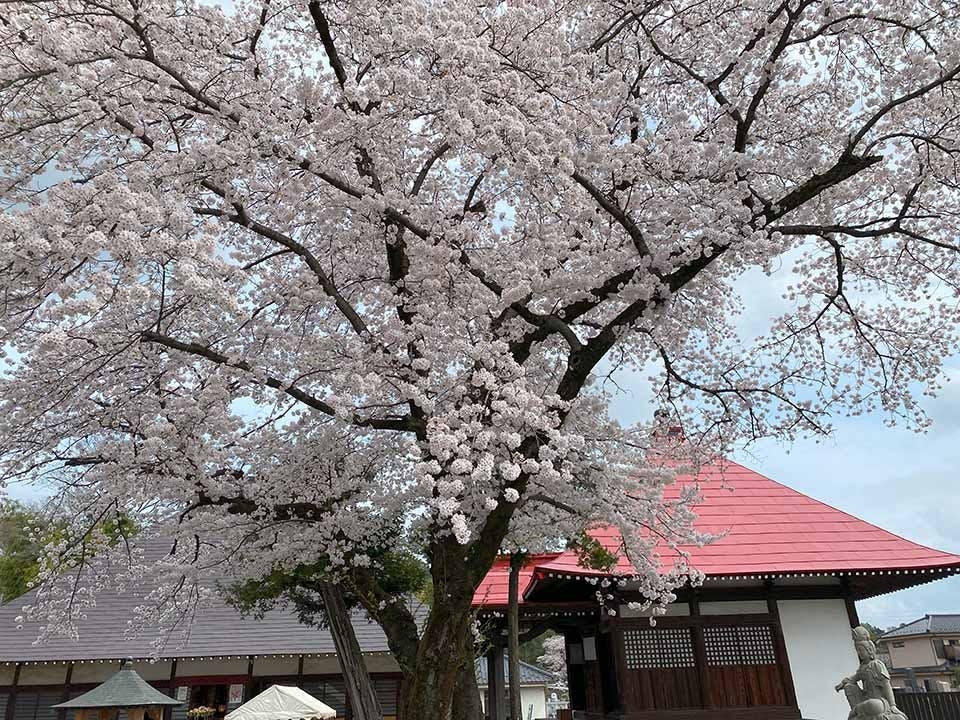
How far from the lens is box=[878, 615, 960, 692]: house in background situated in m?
31.1

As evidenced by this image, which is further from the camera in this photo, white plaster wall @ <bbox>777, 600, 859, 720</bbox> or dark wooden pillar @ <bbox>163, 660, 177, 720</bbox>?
dark wooden pillar @ <bbox>163, 660, 177, 720</bbox>

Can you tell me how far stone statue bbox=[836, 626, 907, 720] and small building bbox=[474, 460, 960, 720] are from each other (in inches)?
74.1

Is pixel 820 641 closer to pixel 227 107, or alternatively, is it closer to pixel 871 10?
pixel 871 10

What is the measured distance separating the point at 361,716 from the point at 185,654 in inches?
273

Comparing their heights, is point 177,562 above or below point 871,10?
below

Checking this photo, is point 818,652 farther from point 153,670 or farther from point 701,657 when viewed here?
point 153,670

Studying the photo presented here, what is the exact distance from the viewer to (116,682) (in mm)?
12156

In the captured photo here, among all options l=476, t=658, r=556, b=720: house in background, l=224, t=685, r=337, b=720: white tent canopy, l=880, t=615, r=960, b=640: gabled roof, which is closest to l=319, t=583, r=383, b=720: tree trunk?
l=224, t=685, r=337, b=720: white tent canopy

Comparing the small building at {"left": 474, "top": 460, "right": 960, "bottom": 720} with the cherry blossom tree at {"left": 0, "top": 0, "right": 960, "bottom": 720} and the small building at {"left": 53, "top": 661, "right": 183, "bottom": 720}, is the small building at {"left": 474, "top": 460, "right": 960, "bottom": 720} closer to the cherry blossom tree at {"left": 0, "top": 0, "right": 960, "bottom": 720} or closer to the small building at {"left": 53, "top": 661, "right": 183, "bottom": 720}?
the cherry blossom tree at {"left": 0, "top": 0, "right": 960, "bottom": 720}

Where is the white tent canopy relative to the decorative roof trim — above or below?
below

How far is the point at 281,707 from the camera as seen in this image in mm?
12250

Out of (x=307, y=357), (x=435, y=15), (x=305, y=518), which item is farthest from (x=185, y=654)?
(x=435, y=15)

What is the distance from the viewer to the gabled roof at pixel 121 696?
11758mm

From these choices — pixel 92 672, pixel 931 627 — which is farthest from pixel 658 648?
pixel 931 627
